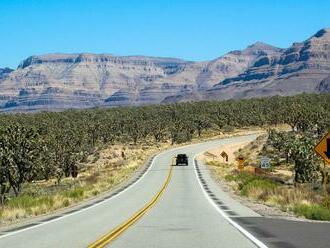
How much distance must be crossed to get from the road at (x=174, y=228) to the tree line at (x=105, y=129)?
85.7 ft

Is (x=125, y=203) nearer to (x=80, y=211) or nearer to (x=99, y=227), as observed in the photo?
(x=80, y=211)

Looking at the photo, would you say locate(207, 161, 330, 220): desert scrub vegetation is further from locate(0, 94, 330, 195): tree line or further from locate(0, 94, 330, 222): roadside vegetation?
locate(0, 94, 330, 195): tree line

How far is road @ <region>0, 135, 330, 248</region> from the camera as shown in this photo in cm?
1409

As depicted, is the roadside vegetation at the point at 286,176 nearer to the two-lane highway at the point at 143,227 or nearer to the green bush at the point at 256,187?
the green bush at the point at 256,187

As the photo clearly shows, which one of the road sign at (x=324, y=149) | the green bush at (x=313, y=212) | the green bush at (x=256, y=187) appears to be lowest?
the green bush at (x=256, y=187)

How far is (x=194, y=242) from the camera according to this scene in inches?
552

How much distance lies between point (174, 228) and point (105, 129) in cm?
10729

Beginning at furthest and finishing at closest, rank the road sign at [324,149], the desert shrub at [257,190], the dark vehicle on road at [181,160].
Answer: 1. the dark vehicle on road at [181,160]
2. the desert shrub at [257,190]
3. the road sign at [324,149]

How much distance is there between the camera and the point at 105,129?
124 m

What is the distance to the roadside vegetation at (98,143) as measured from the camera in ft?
157

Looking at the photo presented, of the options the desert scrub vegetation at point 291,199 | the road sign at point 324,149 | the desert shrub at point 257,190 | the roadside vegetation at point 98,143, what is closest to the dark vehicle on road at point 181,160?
the roadside vegetation at point 98,143

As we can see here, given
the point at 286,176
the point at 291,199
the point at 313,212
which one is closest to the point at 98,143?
the point at 286,176

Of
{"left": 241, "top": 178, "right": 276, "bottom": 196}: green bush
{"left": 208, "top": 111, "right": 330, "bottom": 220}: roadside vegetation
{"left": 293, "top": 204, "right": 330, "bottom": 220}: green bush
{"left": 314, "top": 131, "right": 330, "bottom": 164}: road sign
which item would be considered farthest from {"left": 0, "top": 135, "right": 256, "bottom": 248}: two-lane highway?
{"left": 314, "top": 131, "right": 330, "bottom": 164}: road sign

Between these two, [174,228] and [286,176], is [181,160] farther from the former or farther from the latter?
[174,228]
